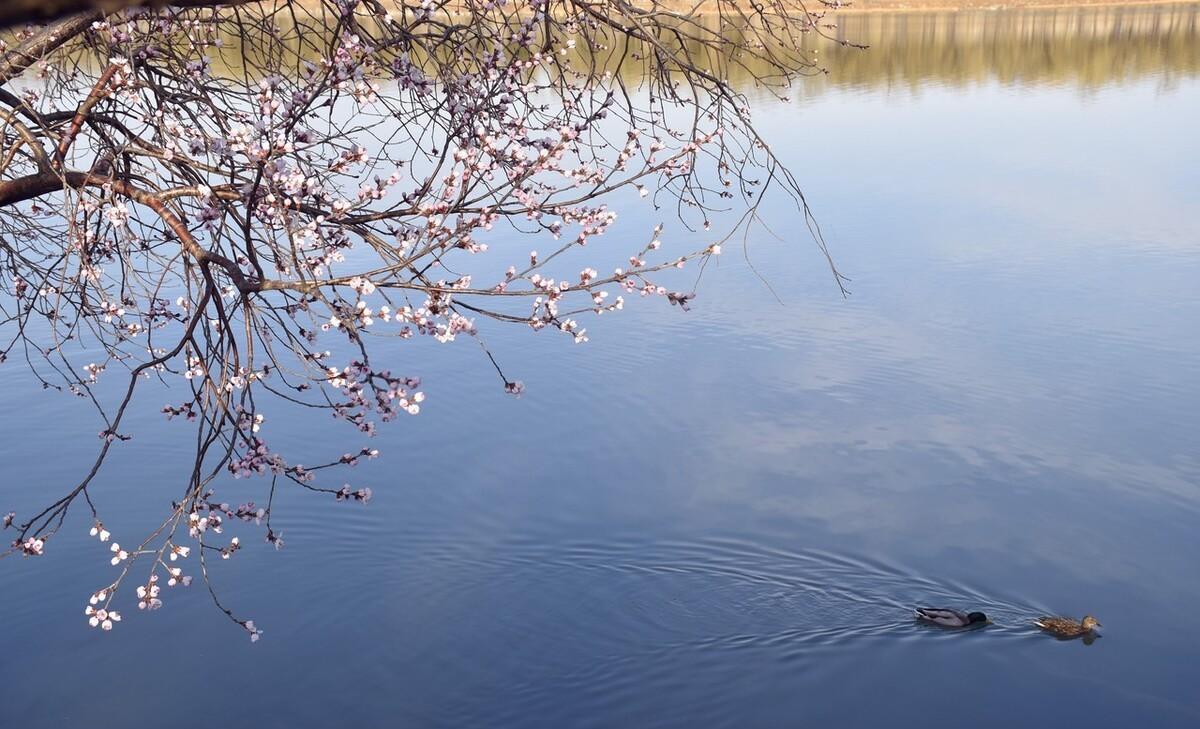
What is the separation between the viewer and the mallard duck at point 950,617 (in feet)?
22.8

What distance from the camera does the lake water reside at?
21.8 ft

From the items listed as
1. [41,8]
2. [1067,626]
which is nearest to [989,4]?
[1067,626]

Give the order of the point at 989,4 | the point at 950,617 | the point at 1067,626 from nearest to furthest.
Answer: the point at 1067,626
the point at 950,617
the point at 989,4

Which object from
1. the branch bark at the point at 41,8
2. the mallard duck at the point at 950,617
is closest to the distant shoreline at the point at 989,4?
the mallard duck at the point at 950,617

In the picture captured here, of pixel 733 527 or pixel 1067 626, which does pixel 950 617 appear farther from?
pixel 733 527

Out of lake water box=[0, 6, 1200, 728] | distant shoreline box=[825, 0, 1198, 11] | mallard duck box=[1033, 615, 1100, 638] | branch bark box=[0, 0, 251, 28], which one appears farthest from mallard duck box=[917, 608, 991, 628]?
distant shoreline box=[825, 0, 1198, 11]

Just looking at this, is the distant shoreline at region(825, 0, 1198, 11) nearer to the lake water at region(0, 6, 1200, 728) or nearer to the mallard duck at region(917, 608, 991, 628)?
the lake water at region(0, 6, 1200, 728)

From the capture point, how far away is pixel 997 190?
54.8ft

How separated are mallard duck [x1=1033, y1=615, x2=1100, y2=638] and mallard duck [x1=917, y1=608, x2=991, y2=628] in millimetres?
333

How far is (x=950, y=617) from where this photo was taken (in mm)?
6949

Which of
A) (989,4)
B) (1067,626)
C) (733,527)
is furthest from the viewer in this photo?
(989,4)

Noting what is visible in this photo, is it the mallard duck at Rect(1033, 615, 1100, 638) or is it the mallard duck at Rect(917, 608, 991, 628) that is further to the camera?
the mallard duck at Rect(917, 608, 991, 628)

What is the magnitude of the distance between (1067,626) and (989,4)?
40.1 metres

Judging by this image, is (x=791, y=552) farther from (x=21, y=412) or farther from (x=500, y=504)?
(x=21, y=412)
